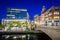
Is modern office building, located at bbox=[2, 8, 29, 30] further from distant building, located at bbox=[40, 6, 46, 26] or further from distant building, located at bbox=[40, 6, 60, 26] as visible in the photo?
distant building, located at bbox=[40, 6, 60, 26]

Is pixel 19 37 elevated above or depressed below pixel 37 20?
below

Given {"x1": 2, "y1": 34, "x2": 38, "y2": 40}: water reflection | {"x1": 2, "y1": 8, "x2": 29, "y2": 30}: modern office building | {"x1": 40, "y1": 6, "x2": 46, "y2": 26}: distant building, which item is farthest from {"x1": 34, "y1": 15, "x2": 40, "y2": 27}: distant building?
{"x1": 2, "y1": 34, "x2": 38, "y2": 40}: water reflection

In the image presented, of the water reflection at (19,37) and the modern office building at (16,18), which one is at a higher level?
the modern office building at (16,18)

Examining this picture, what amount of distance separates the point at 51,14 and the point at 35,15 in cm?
39

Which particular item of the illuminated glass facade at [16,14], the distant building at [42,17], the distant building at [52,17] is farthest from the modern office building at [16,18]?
the distant building at [52,17]

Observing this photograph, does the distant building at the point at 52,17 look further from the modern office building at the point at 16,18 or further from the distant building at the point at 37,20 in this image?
the modern office building at the point at 16,18

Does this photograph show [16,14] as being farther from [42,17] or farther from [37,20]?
[42,17]

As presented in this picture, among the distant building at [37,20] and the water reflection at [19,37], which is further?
the distant building at [37,20]

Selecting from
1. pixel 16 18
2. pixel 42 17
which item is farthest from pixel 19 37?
pixel 42 17

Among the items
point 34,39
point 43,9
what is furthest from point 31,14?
point 34,39

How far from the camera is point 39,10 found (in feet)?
11.2

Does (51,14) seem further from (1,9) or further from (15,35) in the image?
(1,9)

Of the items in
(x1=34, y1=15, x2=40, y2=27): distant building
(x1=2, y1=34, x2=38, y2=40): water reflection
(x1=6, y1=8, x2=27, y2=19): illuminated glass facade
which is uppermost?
(x1=6, y1=8, x2=27, y2=19): illuminated glass facade

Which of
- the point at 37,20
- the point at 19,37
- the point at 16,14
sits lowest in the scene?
the point at 19,37
